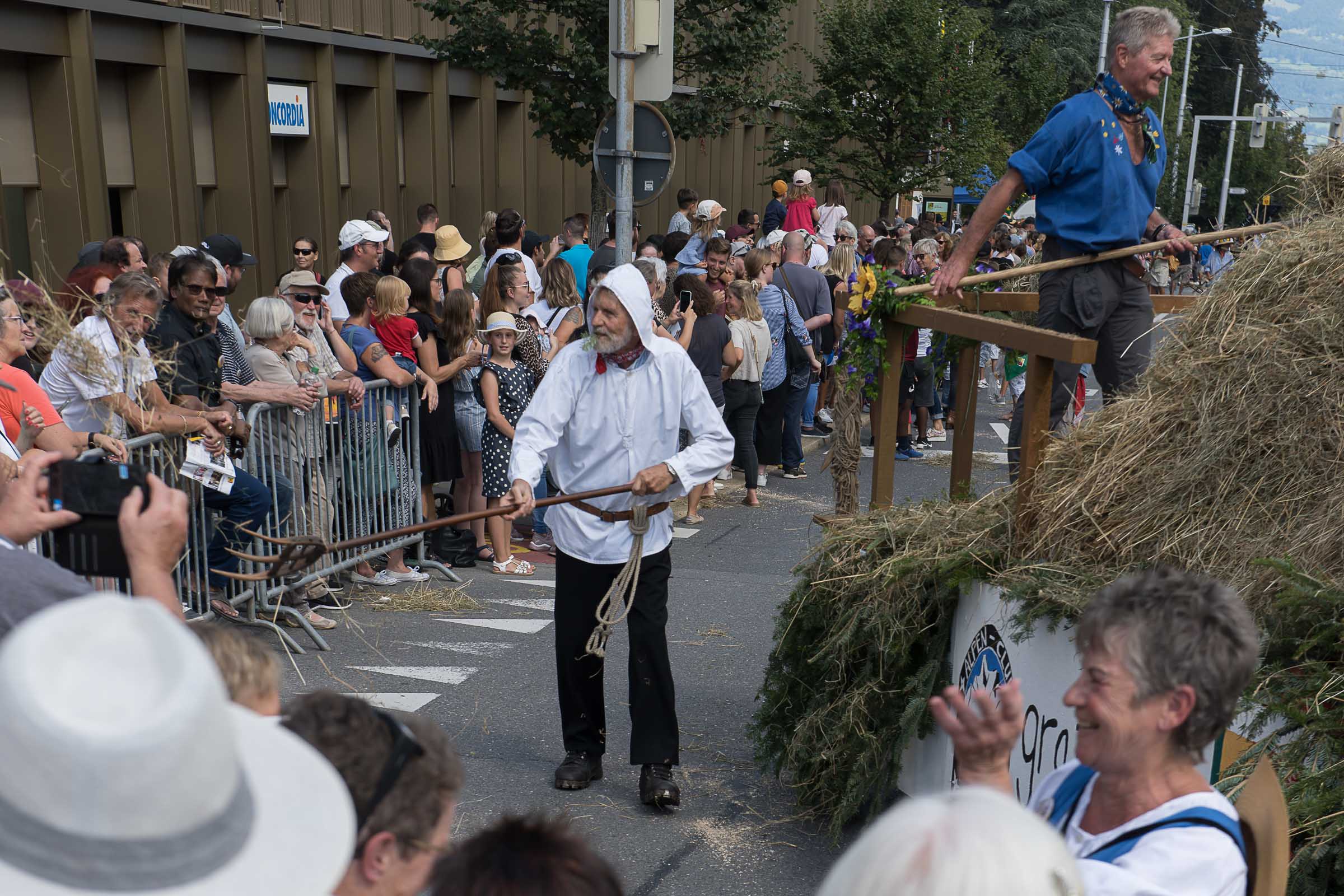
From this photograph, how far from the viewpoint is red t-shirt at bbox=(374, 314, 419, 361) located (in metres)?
8.04

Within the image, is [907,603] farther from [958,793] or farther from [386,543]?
[386,543]

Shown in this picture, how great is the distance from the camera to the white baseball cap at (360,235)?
9.35 meters

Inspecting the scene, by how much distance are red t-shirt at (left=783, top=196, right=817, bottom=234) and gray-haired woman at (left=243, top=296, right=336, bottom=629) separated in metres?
9.14

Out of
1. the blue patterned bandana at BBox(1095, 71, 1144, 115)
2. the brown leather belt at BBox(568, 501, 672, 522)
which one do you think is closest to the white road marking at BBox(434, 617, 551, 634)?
the brown leather belt at BBox(568, 501, 672, 522)

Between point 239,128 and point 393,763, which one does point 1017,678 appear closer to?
point 393,763

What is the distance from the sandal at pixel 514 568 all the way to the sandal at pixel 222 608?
201 cm

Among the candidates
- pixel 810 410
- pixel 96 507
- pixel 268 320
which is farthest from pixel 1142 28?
pixel 810 410

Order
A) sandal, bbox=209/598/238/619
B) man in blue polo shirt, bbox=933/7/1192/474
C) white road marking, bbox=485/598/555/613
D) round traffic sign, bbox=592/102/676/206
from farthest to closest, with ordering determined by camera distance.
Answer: round traffic sign, bbox=592/102/676/206 → white road marking, bbox=485/598/555/613 → sandal, bbox=209/598/238/619 → man in blue polo shirt, bbox=933/7/1192/474

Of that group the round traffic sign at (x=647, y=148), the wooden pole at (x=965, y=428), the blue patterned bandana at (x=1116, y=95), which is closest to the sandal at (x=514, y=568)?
the round traffic sign at (x=647, y=148)

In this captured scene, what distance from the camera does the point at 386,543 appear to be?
7.89 m

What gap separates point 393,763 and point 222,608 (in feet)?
16.9

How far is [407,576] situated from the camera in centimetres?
803

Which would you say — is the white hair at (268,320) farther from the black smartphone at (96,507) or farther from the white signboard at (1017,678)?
the black smartphone at (96,507)

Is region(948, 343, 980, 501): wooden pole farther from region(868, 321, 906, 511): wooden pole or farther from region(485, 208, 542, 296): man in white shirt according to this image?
region(485, 208, 542, 296): man in white shirt
